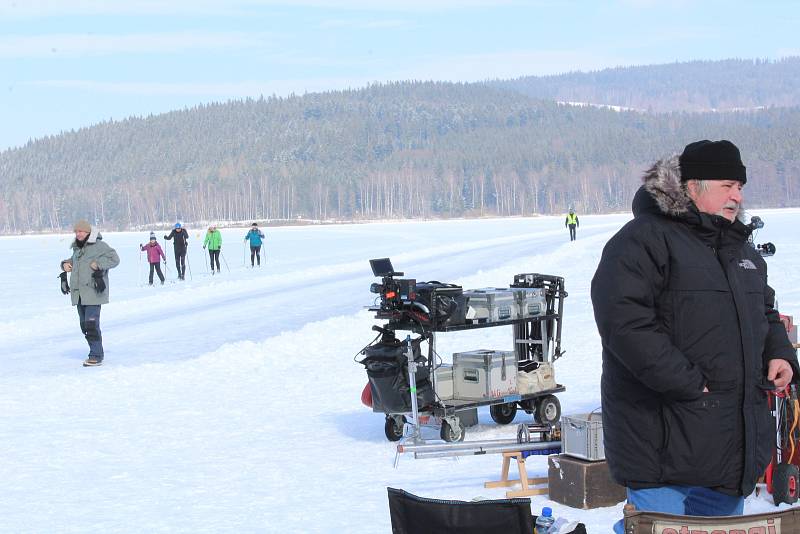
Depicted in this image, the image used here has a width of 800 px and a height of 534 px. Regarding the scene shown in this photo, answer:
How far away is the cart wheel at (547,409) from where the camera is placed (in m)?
8.69

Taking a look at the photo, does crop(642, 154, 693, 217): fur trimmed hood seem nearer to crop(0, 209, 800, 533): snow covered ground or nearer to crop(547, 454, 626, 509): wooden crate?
crop(0, 209, 800, 533): snow covered ground

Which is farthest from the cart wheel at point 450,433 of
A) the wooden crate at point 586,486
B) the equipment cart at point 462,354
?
the wooden crate at point 586,486

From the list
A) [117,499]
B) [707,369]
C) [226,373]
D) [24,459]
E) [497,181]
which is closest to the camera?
[707,369]

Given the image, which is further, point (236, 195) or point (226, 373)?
point (236, 195)

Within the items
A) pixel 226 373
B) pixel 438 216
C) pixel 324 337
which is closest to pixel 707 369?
pixel 226 373

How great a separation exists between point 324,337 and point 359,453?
6.53 m

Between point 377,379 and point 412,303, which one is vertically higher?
point 412,303

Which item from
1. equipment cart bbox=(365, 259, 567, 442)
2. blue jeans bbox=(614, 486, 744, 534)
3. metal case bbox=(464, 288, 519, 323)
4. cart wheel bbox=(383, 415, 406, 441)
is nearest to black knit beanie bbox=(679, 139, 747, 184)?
blue jeans bbox=(614, 486, 744, 534)

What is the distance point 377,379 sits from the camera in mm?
7953

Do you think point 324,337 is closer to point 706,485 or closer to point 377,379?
point 377,379

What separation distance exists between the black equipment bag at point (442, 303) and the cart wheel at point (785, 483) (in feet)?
9.31

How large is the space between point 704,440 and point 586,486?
8.87 feet

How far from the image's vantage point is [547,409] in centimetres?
873

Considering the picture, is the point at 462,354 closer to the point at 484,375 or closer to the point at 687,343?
the point at 484,375
